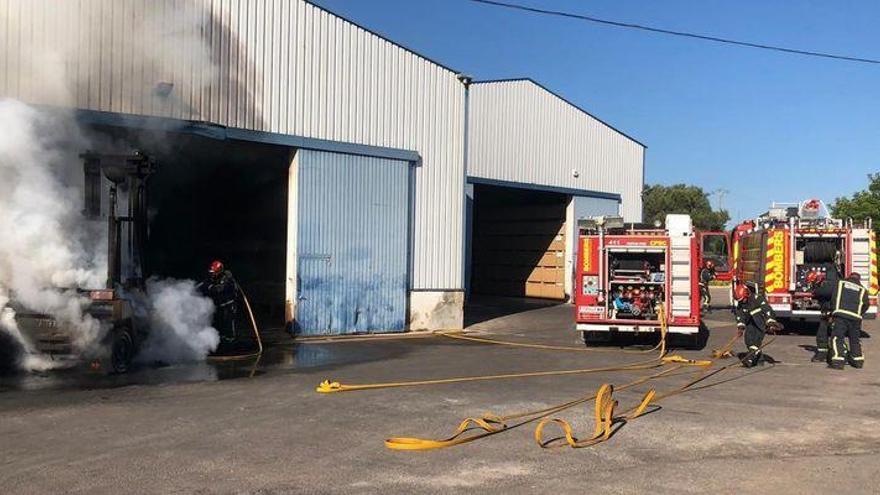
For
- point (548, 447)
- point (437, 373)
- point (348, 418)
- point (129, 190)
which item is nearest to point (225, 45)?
point (129, 190)

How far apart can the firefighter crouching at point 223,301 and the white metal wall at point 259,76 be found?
3.24 metres

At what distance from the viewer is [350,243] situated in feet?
53.1

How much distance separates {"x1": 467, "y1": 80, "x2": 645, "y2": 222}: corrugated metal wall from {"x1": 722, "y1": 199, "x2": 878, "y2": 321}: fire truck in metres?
8.18

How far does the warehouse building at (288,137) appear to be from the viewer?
41.7 ft

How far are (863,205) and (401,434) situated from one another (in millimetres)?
49179

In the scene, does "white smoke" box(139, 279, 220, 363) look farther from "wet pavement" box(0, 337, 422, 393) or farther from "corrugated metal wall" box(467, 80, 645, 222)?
"corrugated metal wall" box(467, 80, 645, 222)

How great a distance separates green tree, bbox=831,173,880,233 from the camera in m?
46.5

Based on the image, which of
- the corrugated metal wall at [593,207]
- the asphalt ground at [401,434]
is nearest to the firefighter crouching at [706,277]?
the corrugated metal wall at [593,207]

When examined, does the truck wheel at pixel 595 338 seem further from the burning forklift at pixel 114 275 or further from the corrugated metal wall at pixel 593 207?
the corrugated metal wall at pixel 593 207

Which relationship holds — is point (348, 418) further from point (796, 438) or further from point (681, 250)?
point (681, 250)

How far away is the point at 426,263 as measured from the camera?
17484 millimetres

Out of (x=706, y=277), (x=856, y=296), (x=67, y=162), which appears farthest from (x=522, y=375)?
(x=706, y=277)

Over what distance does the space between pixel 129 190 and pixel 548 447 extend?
788cm

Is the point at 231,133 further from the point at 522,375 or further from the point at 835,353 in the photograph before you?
the point at 835,353
